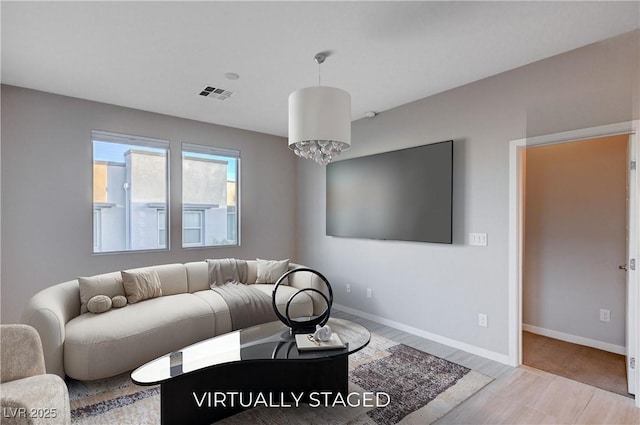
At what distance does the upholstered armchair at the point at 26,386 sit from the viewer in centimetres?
140

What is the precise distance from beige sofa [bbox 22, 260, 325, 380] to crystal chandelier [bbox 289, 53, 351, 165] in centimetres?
188

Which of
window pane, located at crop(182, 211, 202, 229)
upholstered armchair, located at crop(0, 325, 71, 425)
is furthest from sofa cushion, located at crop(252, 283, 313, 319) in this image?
upholstered armchair, located at crop(0, 325, 71, 425)

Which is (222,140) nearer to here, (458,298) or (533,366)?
(458,298)

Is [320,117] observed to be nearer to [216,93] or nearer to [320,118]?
[320,118]

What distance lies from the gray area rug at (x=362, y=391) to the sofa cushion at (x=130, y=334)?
19cm

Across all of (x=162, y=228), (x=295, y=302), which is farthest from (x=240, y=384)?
(x=162, y=228)

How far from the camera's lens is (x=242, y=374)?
7.11 ft

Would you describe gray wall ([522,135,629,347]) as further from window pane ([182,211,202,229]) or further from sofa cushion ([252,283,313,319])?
window pane ([182,211,202,229])

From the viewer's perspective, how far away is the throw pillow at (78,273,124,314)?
2.84 metres

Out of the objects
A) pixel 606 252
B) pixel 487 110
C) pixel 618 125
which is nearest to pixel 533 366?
pixel 606 252

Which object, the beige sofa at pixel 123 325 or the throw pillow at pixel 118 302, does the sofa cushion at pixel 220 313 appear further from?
the throw pillow at pixel 118 302

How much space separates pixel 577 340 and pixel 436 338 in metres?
1.47

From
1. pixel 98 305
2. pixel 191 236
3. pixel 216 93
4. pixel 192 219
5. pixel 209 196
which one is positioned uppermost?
pixel 216 93

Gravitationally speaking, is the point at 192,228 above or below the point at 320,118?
below
